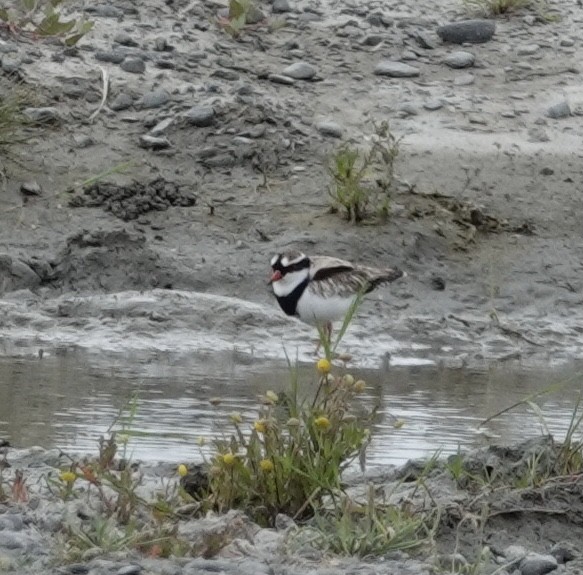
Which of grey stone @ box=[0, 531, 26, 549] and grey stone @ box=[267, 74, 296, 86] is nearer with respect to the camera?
grey stone @ box=[0, 531, 26, 549]

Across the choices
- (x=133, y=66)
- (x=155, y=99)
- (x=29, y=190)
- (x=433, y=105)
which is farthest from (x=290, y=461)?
(x=433, y=105)

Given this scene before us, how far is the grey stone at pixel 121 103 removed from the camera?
10914 millimetres

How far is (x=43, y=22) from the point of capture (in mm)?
11320

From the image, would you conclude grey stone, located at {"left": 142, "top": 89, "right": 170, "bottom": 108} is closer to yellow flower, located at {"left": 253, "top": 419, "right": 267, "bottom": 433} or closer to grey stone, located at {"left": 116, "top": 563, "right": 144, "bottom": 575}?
yellow flower, located at {"left": 253, "top": 419, "right": 267, "bottom": 433}

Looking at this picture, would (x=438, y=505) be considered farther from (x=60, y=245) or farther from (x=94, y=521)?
(x=60, y=245)

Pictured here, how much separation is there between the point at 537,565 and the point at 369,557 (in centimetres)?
44

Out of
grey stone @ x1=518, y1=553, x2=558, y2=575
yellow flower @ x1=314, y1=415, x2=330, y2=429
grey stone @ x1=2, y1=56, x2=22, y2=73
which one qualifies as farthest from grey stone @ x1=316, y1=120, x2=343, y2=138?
grey stone @ x1=518, y1=553, x2=558, y2=575

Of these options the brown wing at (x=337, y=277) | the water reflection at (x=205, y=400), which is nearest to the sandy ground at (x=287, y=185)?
the brown wing at (x=337, y=277)

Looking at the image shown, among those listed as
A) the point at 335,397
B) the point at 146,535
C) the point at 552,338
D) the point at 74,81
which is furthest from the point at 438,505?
the point at 74,81

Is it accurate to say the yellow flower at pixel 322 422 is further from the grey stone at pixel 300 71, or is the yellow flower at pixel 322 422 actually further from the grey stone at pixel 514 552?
the grey stone at pixel 300 71

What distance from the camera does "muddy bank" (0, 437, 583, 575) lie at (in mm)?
4656

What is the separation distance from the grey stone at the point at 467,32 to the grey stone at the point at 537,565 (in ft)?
26.1

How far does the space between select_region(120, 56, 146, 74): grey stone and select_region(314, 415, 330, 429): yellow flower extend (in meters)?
6.39

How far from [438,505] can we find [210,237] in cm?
503
